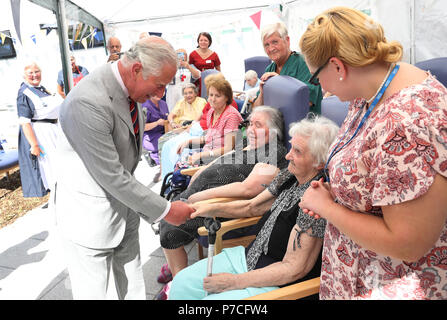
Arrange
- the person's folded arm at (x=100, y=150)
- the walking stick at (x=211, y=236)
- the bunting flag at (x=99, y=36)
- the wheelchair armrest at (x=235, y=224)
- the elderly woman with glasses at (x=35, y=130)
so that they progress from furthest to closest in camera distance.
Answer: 1. the bunting flag at (x=99, y=36)
2. the elderly woman with glasses at (x=35, y=130)
3. the wheelchair armrest at (x=235, y=224)
4. the walking stick at (x=211, y=236)
5. the person's folded arm at (x=100, y=150)

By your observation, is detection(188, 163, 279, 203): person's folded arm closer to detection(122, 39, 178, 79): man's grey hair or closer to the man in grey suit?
the man in grey suit

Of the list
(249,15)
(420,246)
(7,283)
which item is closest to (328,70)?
(420,246)

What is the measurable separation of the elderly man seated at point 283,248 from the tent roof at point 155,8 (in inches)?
237

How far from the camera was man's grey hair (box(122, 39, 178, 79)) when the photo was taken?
1303 millimetres

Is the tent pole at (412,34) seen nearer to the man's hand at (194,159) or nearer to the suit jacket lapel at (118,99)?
the man's hand at (194,159)

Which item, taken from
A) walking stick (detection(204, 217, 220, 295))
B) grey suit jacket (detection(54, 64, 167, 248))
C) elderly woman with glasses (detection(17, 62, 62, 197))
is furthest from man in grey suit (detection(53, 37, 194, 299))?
elderly woman with glasses (detection(17, 62, 62, 197))

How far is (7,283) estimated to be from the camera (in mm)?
2438

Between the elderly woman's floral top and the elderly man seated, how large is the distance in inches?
11.2

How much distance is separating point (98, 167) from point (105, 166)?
0.03 m

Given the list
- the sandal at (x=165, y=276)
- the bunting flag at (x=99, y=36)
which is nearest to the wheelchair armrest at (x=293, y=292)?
the sandal at (x=165, y=276)

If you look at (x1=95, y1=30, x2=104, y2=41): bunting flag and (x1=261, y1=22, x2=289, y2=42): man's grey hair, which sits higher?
(x1=95, y1=30, x2=104, y2=41): bunting flag

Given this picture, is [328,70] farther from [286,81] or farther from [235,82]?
[235,82]

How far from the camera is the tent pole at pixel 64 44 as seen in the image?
5148 millimetres
